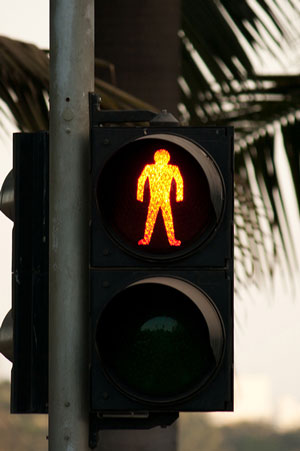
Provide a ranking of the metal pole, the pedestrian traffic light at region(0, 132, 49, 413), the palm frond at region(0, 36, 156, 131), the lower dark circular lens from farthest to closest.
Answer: the palm frond at region(0, 36, 156, 131), the pedestrian traffic light at region(0, 132, 49, 413), the metal pole, the lower dark circular lens

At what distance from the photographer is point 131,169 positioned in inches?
201

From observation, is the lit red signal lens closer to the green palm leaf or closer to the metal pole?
the metal pole

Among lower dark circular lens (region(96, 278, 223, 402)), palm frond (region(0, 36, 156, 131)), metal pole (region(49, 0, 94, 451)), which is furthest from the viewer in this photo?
palm frond (region(0, 36, 156, 131))

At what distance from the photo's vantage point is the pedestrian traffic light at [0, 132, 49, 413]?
5309 mm

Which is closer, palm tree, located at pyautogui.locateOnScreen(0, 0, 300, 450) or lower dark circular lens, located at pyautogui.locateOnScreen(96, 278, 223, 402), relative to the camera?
lower dark circular lens, located at pyautogui.locateOnScreen(96, 278, 223, 402)

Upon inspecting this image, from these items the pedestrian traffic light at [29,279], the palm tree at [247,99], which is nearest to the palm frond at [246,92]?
the palm tree at [247,99]

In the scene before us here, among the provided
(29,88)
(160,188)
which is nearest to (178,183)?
(160,188)

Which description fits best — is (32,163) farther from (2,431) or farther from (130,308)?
(2,431)

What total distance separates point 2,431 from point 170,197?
62416mm

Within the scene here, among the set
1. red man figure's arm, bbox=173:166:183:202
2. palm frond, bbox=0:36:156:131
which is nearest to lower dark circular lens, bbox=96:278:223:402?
red man figure's arm, bbox=173:166:183:202

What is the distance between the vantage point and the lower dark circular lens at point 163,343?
5016 millimetres

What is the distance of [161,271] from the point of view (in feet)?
16.7

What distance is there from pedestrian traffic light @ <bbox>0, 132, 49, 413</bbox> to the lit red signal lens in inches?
14.7

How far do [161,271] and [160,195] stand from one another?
0.94 feet
